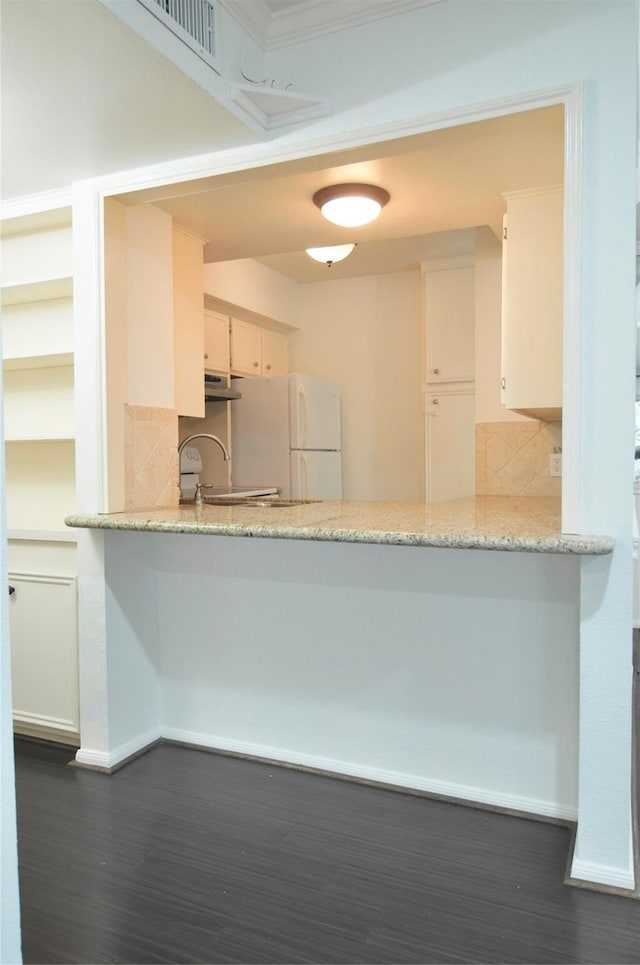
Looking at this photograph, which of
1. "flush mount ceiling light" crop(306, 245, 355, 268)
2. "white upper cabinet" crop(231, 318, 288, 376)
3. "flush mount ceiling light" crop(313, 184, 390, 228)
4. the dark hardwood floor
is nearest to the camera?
the dark hardwood floor

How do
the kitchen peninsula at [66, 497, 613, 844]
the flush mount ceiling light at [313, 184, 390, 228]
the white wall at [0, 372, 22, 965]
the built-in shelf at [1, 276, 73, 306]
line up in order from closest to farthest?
the white wall at [0, 372, 22, 965] → the kitchen peninsula at [66, 497, 613, 844] → the flush mount ceiling light at [313, 184, 390, 228] → the built-in shelf at [1, 276, 73, 306]

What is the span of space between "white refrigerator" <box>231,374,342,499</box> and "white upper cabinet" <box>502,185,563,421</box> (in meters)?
2.08

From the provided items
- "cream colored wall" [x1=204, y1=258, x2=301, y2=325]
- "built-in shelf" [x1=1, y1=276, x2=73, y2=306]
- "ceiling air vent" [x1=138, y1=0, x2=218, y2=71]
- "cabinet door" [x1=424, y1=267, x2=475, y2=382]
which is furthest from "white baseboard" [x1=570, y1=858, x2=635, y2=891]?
"cream colored wall" [x1=204, y1=258, x2=301, y2=325]

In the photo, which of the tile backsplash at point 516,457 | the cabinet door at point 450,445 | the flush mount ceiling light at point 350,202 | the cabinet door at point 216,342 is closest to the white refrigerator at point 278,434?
the cabinet door at point 216,342

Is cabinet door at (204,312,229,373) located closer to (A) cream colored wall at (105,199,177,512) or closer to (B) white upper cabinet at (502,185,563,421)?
(A) cream colored wall at (105,199,177,512)

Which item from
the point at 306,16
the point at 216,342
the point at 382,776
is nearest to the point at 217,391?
the point at 216,342

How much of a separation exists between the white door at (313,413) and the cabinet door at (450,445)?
0.75 meters

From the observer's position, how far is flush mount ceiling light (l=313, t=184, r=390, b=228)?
2443mm

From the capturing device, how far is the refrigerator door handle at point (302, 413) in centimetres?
446

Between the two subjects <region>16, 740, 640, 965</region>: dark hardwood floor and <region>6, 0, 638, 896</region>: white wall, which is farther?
<region>6, 0, 638, 896</region>: white wall

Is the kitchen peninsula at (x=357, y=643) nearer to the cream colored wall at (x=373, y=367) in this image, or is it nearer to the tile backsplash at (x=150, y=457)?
the tile backsplash at (x=150, y=457)

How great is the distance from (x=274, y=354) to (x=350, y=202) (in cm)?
275

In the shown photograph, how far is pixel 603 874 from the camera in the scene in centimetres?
180

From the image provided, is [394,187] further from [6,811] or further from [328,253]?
[6,811]
